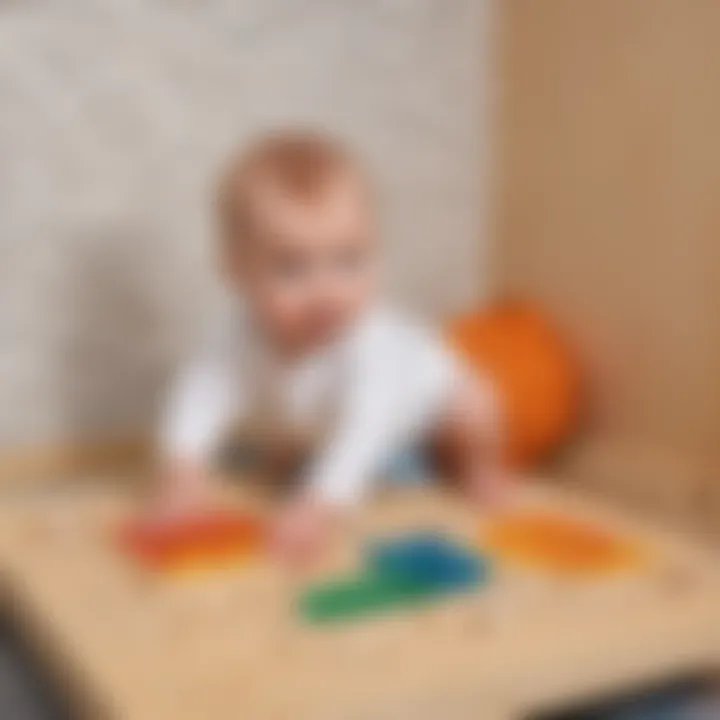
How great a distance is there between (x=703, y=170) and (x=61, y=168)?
22.4 inches

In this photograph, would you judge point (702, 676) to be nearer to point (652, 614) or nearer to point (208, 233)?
point (652, 614)

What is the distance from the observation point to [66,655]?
68 cm

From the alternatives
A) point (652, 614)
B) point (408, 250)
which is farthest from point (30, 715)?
point (408, 250)

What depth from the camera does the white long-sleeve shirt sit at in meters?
0.95

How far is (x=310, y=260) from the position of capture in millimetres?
927

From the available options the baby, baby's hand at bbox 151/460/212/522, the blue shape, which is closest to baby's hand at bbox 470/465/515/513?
the baby

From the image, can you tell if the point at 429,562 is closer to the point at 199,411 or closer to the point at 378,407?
the point at 378,407

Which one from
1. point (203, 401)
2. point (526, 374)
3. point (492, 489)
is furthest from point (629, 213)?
point (203, 401)

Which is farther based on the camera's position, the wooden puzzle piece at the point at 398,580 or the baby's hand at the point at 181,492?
the baby's hand at the point at 181,492

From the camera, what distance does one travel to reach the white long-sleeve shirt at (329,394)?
949 millimetres

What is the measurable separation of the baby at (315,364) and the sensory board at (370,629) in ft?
0.31

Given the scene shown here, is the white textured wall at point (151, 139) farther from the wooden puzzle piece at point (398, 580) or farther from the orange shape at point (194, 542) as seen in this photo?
the wooden puzzle piece at point (398, 580)

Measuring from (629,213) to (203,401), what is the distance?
0.41m

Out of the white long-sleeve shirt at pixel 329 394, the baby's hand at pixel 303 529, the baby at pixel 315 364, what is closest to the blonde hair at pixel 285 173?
the baby at pixel 315 364
